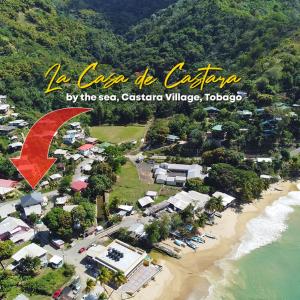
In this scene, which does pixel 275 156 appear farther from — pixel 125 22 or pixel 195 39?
pixel 125 22

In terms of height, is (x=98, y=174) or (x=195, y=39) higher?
(x=195, y=39)

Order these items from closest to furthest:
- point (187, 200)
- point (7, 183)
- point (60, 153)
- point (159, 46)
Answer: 1. point (187, 200)
2. point (7, 183)
3. point (60, 153)
4. point (159, 46)

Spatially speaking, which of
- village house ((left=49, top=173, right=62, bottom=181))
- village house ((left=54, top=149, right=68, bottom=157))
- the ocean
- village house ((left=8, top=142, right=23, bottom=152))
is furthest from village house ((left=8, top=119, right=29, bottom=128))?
the ocean

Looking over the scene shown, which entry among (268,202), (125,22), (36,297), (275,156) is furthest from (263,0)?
(36,297)

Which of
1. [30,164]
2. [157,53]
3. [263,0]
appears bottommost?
[30,164]

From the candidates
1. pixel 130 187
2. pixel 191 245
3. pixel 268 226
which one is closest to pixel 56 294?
pixel 191 245

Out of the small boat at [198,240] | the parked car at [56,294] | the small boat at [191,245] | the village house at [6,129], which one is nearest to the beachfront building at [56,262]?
the parked car at [56,294]

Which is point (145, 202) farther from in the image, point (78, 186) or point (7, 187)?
point (7, 187)
